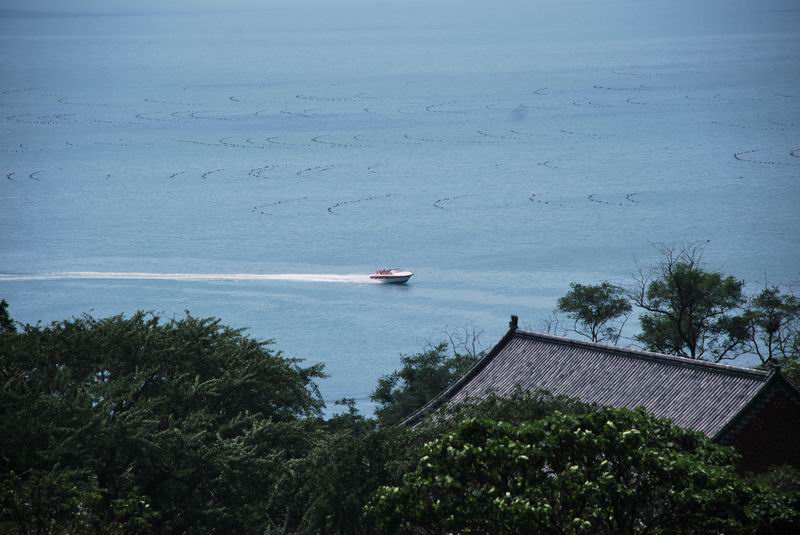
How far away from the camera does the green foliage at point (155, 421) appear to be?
95.1 feet

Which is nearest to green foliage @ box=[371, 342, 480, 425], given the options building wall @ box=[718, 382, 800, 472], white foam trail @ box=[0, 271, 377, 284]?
building wall @ box=[718, 382, 800, 472]

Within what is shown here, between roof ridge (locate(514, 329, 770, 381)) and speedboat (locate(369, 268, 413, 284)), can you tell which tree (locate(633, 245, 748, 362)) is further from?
speedboat (locate(369, 268, 413, 284))

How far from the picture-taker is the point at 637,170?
11550cm

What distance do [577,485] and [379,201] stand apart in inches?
3393

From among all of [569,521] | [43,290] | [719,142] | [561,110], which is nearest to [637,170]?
[719,142]

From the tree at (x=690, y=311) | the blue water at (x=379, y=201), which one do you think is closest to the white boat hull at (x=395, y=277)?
the blue water at (x=379, y=201)

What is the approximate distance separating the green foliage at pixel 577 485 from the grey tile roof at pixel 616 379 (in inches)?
393

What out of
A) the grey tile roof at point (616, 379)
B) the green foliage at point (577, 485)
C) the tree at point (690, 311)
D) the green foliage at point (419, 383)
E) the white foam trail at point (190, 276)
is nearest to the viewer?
the green foliage at point (577, 485)

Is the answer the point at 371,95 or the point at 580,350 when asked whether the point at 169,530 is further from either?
the point at 371,95

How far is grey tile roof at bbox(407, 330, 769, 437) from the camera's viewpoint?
31594mm

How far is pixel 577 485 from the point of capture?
751 inches

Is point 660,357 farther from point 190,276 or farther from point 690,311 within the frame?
point 190,276

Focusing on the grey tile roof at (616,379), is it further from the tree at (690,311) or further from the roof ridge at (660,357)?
the tree at (690,311)

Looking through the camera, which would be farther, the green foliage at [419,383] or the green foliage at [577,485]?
the green foliage at [419,383]
